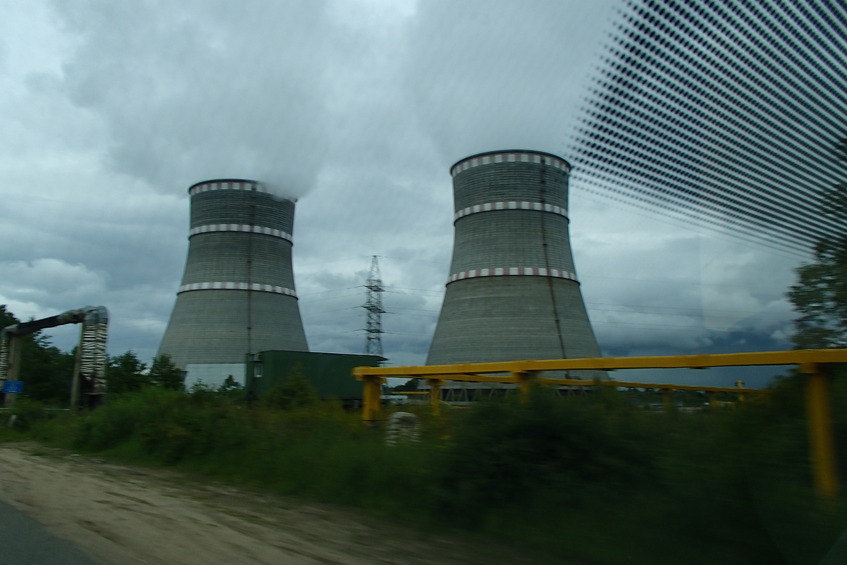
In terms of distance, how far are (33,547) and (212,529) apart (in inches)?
44.6

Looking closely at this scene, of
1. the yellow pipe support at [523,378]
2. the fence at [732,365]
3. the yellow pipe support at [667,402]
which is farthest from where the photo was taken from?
the yellow pipe support at [523,378]

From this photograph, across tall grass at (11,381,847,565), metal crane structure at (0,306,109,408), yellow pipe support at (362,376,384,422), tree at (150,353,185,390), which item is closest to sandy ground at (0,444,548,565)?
tall grass at (11,381,847,565)

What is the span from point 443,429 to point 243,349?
69.1 ft

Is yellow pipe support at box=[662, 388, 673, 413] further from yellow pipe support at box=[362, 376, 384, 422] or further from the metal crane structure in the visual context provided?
the metal crane structure

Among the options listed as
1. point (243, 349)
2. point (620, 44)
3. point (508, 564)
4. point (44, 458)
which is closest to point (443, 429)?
point (508, 564)

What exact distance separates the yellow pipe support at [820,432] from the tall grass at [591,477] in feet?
0.19

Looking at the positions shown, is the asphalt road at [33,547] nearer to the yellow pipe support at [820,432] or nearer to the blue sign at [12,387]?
the yellow pipe support at [820,432]

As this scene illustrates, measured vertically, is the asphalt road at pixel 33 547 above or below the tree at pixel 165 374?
below

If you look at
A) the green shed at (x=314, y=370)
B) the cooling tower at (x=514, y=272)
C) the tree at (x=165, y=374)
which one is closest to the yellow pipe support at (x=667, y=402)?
the green shed at (x=314, y=370)

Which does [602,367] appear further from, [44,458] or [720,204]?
[44,458]

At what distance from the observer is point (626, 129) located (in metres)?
4.07

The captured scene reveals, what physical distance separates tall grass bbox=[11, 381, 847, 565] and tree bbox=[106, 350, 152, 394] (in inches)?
535

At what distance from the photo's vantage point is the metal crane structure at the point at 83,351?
16.8 meters

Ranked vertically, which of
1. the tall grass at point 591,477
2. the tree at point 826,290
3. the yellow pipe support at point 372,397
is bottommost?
the tall grass at point 591,477
